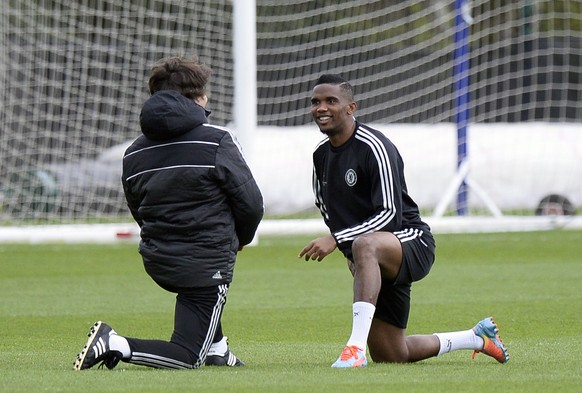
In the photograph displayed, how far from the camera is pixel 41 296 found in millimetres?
12055

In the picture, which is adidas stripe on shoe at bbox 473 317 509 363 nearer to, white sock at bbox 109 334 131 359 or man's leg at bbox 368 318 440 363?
man's leg at bbox 368 318 440 363

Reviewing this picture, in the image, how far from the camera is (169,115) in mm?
6852

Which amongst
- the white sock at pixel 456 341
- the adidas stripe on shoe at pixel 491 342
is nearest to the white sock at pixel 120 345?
the white sock at pixel 456 341

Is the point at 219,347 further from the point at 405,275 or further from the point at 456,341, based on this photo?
the point at 456,341

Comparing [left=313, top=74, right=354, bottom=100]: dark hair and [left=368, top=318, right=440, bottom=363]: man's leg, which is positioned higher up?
[left=313, top=74, right=354, bottom=100]: dark hair

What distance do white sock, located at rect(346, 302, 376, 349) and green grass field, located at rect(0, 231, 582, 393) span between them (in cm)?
22

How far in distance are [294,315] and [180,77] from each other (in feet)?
12.6

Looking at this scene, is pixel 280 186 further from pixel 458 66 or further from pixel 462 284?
pixel 462 284

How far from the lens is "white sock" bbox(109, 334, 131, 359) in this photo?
22.0ft

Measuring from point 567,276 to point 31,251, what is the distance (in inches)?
293

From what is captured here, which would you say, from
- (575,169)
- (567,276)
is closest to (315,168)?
(567,276)

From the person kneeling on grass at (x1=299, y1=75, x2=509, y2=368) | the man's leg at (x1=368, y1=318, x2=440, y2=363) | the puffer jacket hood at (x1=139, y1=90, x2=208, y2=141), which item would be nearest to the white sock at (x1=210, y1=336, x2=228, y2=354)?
the person kneeling on grass at (x1=299, y1=75, x2=509, y2=368)

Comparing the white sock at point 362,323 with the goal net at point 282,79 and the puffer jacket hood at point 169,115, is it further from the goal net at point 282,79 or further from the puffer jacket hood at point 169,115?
the goal net at point 282,79

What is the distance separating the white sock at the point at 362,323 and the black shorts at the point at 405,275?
0.42 metres
